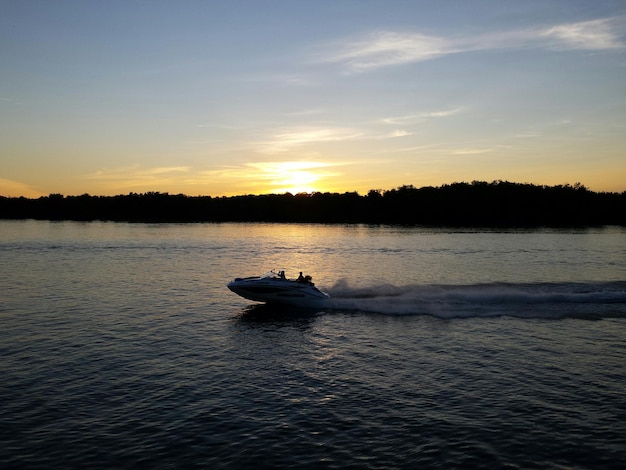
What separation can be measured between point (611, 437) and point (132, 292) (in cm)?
→ 3984

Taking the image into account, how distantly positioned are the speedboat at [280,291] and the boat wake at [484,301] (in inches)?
70.2

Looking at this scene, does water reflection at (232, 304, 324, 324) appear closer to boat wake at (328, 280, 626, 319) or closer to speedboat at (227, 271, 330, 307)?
speedboat at (227, 271, 330, 307)

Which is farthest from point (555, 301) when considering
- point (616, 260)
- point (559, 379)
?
point (616, 260)

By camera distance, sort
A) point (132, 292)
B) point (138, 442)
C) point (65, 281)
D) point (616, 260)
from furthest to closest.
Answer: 1. point (616, 260)
2. point (65, 281)
3. point (132, 292)
4. point (138, 442)

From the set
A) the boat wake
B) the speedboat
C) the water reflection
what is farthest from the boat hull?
the boat wake

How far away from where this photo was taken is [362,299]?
135 ft

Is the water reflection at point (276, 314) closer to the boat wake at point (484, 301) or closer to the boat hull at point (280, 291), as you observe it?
the boat hull at point (280, 291)

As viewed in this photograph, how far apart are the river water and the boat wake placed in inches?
8.4

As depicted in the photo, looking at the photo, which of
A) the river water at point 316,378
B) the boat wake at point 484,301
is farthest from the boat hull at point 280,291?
the boat wake at point 484,301

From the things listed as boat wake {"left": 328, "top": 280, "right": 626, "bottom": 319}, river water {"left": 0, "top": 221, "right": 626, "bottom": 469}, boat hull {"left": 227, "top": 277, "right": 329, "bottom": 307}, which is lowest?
river water {"left": 0, "top": 221, "right": 626, "bottom": 469}

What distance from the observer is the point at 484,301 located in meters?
41.1

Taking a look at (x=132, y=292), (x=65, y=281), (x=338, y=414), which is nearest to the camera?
(x=338, y=414)

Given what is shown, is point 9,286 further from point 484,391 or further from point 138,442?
point 484,391

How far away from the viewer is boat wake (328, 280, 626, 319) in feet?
122
